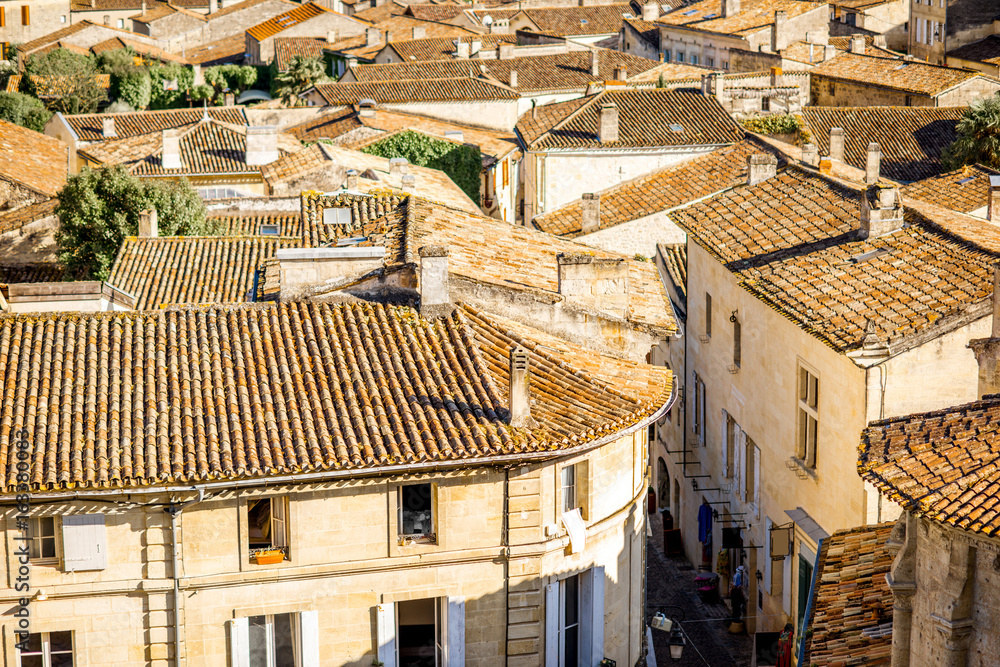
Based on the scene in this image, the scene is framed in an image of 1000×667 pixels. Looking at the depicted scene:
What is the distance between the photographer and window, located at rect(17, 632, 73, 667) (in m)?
19.7

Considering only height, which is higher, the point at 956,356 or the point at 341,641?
the point at 956,356

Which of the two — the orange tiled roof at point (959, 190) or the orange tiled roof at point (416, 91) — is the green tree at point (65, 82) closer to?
the orange tiled roof at point (416, 91)

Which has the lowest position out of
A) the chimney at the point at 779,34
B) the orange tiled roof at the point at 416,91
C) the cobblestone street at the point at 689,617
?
the cobblestone street at the point at 689,617

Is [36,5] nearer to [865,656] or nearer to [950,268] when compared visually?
[950,268]

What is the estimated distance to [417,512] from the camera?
20594 millimetres

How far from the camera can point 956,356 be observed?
74.6 feet

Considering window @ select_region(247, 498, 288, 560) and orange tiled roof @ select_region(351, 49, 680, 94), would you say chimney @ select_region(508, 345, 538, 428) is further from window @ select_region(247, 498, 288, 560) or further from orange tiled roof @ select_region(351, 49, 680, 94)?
orange tiled roof @ select_region(351, 49, 680, 94)

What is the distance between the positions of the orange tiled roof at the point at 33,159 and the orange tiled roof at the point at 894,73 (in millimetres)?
39326

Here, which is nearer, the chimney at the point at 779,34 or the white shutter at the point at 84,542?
the white shutter at the point at 84,542

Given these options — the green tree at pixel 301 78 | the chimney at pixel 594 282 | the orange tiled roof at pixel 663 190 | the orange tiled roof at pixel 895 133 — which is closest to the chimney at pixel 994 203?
the orange tiled roof at pixel 663 190

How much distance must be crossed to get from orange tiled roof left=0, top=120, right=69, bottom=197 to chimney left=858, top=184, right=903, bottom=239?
1330 inches

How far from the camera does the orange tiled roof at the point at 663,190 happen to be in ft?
148

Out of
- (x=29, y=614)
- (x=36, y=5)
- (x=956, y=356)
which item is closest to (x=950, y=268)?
(x=956, y=356)

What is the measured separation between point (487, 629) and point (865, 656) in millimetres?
6800
